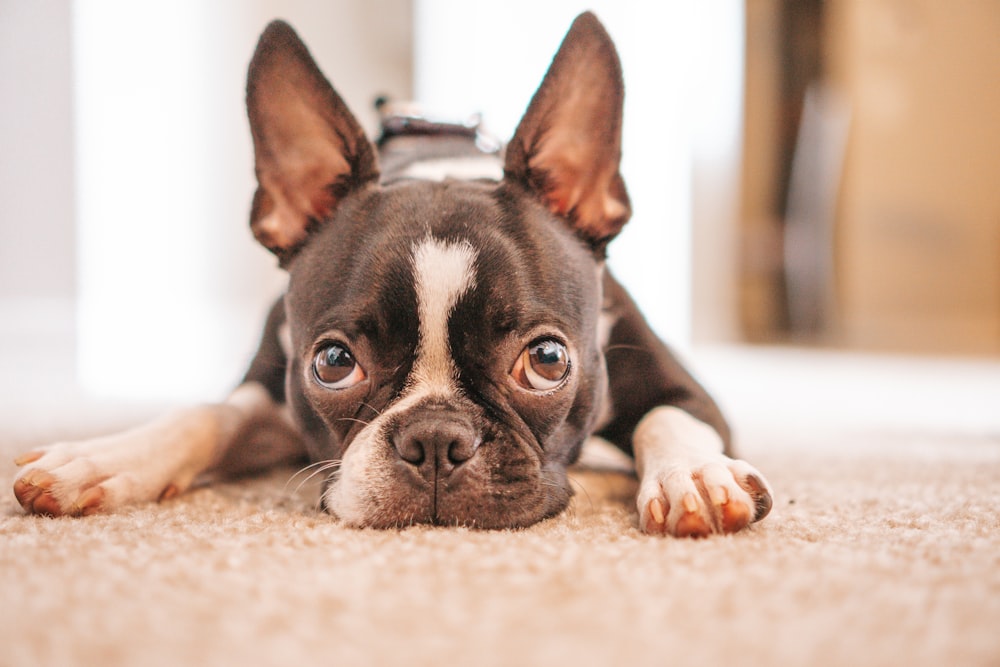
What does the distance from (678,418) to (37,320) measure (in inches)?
262

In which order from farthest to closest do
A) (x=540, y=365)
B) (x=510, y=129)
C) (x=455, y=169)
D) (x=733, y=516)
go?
1. (x=510, y=129)
2. (x=455, y=169)
3. (x=540, y=365)
4. (x=733, y=516)

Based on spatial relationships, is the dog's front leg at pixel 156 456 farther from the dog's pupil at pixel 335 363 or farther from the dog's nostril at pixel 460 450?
the dog's nostril at pixel 460 450

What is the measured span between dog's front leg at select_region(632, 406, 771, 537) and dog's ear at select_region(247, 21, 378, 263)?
0.94 metres

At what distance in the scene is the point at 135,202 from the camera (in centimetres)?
757

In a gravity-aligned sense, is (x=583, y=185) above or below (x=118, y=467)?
above

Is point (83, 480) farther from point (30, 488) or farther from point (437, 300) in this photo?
point (437, 300)

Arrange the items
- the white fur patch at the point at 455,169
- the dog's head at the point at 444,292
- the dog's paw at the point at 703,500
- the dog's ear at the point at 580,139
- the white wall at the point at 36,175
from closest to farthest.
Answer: the dog's paw at the point at 703,500 < the dog's head at the point at 444,292 < the dog's ear at the point at 580,139 < the white fur patch at the point at 455,169 < the white wall at the point at 36,175

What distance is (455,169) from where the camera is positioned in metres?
2.31

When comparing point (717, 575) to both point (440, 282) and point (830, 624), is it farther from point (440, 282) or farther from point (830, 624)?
point (440, 282)

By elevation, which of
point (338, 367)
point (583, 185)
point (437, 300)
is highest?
point (583, 185)

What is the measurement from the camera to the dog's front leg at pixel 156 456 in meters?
1.61

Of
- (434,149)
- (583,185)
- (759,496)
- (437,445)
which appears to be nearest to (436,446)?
→ (437,445)

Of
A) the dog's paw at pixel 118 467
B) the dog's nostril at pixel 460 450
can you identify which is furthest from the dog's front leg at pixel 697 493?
the dog's paw at pixel 118 467

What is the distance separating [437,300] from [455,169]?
0.75 metres
